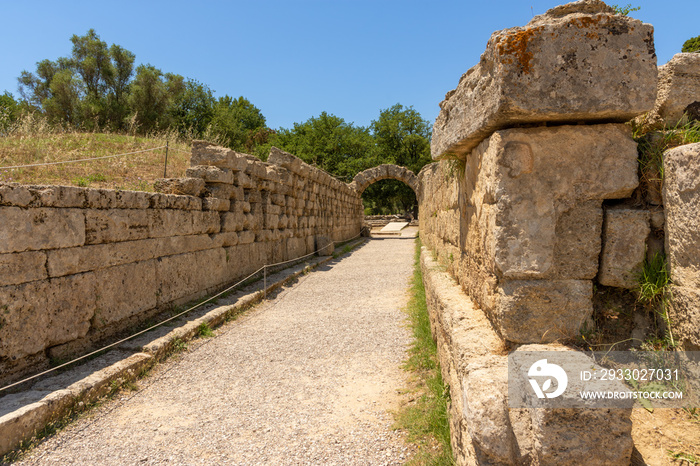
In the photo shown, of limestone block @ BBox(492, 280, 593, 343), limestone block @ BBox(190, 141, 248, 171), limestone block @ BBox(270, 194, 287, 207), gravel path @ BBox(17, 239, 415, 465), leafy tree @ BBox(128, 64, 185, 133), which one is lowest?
gravel path @ BBox(17, 239, 415, 465)

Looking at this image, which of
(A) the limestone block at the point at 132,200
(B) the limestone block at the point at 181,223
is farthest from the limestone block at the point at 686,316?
(B) the limestone block at the point at 181,223

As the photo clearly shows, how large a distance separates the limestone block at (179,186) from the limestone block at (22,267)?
2.48m

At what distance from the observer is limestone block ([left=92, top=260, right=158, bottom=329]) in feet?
13.9

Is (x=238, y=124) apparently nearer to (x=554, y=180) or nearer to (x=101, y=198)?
(x=101, y=198)

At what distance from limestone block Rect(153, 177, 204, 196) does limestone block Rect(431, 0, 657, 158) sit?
5.16 metres

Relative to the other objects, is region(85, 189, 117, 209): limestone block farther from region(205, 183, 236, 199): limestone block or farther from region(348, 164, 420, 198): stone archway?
region(348, 164, 420, 198): stone archway

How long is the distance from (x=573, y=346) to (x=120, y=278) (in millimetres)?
4418

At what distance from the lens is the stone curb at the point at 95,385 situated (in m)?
2.70

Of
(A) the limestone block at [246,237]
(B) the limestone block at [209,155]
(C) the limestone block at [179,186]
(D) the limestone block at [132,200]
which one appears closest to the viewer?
(D) the limestone block at [132,200]

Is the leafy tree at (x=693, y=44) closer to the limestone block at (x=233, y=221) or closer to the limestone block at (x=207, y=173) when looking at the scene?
the limestone block at (x=233, y=221)

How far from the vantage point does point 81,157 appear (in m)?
8.38

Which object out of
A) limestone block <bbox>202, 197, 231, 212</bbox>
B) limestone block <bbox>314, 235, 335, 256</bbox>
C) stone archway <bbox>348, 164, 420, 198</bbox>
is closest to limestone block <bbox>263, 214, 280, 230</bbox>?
limestone block <bbox>202, 197, 231, 212</bbox>

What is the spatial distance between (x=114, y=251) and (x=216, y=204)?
229 cm

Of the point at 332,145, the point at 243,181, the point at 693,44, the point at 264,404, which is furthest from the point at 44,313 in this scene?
the point at 332,145
